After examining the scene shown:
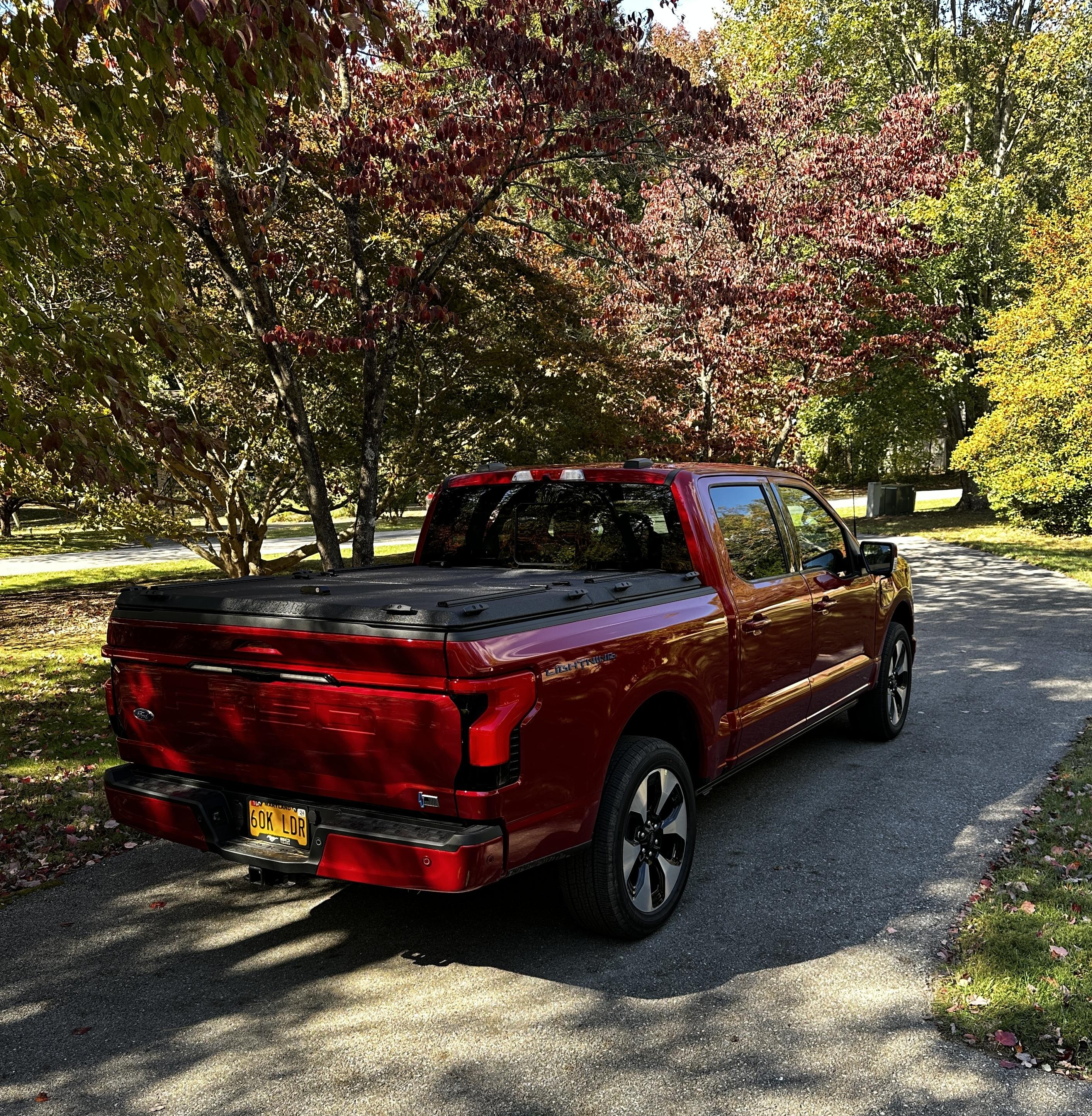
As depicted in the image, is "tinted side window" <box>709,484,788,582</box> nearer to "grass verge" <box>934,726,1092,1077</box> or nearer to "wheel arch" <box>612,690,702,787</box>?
"wheel arch" <box>612,690,702,787</box>

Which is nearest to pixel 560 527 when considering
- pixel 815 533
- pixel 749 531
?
pixel 749 531

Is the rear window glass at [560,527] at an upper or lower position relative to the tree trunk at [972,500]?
upper

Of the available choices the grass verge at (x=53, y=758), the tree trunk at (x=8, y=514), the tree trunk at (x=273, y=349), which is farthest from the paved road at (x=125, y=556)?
the tree trunk at (x=273, y=349)

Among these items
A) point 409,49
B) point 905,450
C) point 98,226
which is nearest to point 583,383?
point 409,49

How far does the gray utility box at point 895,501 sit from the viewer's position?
1163 inches

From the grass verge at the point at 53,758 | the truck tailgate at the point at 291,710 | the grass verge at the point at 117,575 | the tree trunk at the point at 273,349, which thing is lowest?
the grass verge at the point at 53,758

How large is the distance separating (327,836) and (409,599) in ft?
3.03

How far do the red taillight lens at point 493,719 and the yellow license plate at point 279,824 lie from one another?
2.56 feet

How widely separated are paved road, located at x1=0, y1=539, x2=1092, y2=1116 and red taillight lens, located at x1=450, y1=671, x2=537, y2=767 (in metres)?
1.01

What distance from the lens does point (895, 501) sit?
98.2 ft

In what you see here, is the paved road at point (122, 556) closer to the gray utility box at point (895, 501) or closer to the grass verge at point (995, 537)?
the grass verge at point (995, 537)

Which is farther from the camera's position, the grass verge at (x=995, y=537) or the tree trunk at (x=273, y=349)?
the grass verge at (x=995, y=537)

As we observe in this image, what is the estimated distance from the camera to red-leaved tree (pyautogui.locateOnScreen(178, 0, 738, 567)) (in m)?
8.38

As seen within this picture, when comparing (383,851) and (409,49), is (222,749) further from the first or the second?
(409,49)
